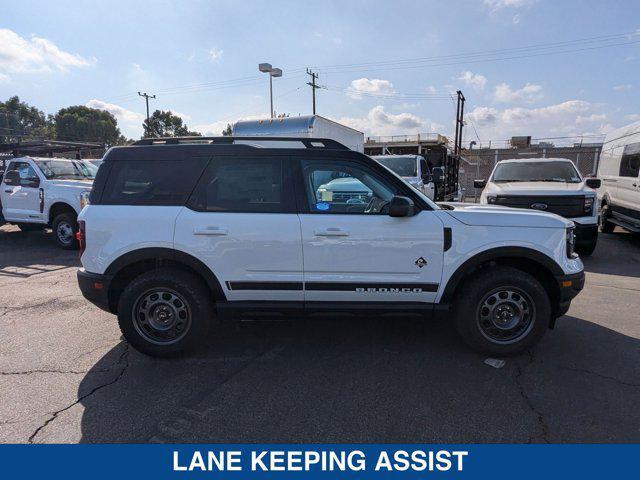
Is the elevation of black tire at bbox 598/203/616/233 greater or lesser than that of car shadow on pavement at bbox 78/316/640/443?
greater

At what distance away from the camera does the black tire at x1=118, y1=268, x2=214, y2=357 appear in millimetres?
3637

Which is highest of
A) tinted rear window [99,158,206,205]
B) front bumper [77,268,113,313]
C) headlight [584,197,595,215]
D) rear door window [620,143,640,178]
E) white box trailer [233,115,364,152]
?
white box trailer [233,115,364,152]

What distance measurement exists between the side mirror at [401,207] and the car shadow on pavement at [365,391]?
1.33 metres

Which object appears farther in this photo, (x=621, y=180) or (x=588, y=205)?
(x=621, y=180)

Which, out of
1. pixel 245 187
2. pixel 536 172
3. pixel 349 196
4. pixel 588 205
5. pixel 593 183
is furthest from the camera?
A: pixel 536 172

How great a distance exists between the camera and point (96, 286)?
3.70 m

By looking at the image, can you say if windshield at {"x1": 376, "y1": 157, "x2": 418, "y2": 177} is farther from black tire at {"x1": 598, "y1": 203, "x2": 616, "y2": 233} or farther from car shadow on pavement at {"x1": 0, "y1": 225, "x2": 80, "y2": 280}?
car shadow on pavement at {"x1": 0, "y1": 225, "x2": 80, "y2": 280}

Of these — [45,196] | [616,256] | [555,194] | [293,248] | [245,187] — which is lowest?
[616,256]

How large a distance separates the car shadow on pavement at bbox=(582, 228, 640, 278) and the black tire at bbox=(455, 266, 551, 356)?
4.40m

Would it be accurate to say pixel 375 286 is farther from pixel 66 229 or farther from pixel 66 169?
pixel 66 169

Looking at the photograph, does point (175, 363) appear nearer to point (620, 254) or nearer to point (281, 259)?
point (281, 259)

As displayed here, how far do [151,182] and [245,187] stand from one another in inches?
33.5

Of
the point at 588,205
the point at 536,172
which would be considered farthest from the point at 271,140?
the point at 536,172

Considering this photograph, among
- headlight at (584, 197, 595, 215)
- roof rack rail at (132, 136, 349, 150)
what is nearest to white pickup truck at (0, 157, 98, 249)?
roof rack rail at (132, 136, 349, 150)
